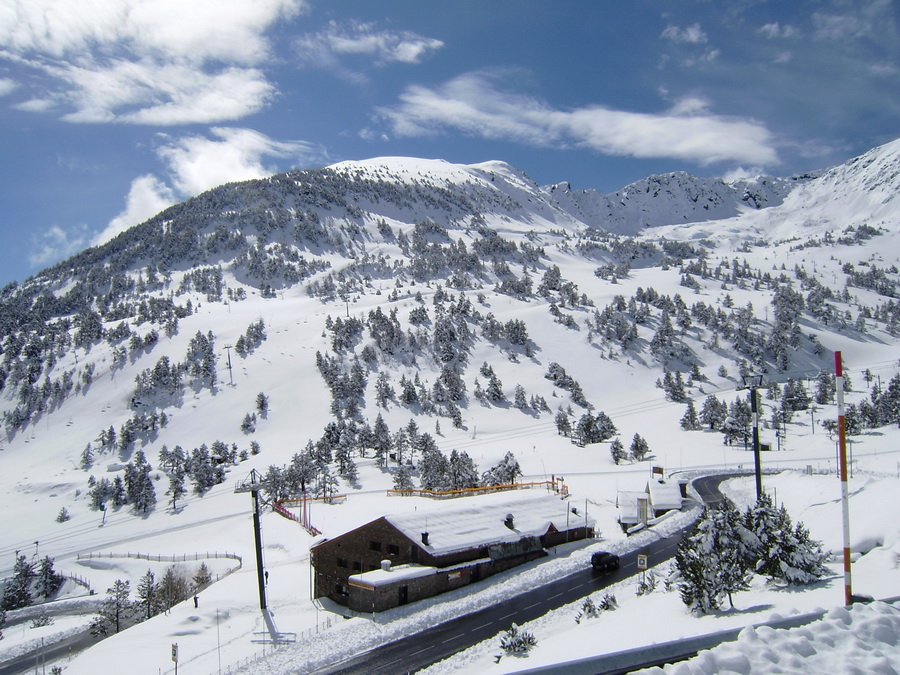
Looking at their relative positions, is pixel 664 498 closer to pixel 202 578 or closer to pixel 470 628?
pixel 470 628

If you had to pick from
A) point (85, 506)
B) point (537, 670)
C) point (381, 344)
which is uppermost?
point (381, 344)

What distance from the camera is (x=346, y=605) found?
3666cm

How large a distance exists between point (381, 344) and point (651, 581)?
129867mm

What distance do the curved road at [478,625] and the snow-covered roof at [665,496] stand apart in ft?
38.5

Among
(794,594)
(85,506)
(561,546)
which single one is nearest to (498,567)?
(561,546)

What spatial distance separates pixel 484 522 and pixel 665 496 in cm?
1983

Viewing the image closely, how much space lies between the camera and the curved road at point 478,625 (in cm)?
2567

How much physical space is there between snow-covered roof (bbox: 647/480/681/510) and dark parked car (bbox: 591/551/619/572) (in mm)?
15692

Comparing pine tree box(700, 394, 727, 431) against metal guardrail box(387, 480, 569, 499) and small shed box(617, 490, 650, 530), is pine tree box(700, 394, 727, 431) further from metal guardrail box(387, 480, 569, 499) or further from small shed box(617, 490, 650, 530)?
small shed box(617, 490, 650, 530)

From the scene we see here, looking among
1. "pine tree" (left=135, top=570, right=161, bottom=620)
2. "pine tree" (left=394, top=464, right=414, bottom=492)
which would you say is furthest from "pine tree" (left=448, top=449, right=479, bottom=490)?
"pine tree" (left=135, top=570, right=161, bottom=620)

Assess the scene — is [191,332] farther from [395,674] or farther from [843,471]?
[843,471]

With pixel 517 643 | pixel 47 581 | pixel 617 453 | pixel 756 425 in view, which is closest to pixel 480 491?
pixel 617 453

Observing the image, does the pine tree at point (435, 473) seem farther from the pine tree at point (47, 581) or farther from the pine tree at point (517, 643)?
the pine tree at point (517, 643)

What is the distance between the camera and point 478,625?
95.9ft
